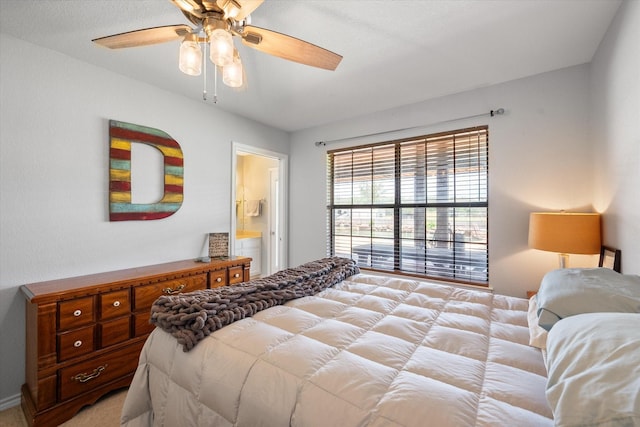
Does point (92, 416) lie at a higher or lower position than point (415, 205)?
lower

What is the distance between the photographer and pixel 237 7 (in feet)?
4.16

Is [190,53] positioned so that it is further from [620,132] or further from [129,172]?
[620,132]

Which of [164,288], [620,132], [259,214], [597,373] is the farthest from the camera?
[259,214]

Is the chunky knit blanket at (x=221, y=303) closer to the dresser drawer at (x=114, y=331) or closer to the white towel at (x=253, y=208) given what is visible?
the dresser drawer at (x=114, y=331)

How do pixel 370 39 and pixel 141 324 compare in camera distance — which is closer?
pixel 370 39

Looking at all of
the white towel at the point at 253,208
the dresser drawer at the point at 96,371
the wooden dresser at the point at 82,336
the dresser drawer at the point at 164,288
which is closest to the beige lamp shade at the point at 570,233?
the dresser drawer at the point at 164,288

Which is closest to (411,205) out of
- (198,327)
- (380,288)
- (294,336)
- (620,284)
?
(380,288)

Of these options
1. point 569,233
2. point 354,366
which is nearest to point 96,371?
point 354,366

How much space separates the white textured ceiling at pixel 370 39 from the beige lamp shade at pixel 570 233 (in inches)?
50.8

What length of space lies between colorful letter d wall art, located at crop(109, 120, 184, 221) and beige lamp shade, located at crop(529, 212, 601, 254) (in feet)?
10.7

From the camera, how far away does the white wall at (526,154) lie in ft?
7.77

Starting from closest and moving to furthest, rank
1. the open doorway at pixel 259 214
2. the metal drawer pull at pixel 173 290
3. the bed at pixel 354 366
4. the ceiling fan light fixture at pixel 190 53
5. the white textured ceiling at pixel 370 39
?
the bed at pixel 354 366
the ceiling fan light fixture at pixel 190 53
the white textured ceiling at pixel 370 39
the metal drawer pull at pixel 173 290
the open doorway at pixel 259 214

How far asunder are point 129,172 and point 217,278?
1.25 metres

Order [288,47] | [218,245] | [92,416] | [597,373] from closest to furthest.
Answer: [597,373] → [288,47] → [92,416] → [218,245]
